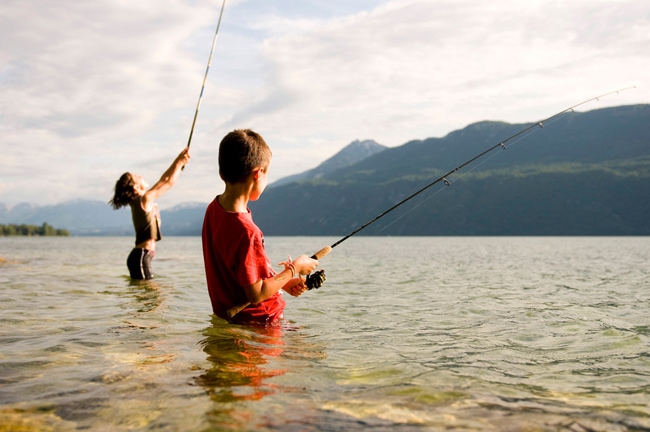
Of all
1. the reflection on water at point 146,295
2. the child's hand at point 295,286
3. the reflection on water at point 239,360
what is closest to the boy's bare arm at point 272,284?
the child's hand at point 295,286

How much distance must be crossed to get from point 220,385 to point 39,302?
7991mm

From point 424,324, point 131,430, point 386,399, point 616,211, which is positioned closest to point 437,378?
point 386,399

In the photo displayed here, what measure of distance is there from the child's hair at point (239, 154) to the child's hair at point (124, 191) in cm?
680

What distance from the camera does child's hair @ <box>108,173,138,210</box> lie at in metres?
11.3

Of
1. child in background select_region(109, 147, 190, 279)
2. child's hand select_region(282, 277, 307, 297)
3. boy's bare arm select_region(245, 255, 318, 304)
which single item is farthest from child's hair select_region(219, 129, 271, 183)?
child in background select_region(109, 147, 190, 279)

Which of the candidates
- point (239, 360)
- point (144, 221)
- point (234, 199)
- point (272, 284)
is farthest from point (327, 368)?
point (144, 221)

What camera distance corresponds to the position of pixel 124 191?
1129cm

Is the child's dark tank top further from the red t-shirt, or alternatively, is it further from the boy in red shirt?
the boy in red shirt

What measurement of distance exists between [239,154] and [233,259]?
101 centimetres

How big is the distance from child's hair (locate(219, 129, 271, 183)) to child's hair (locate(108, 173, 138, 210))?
6797 mm

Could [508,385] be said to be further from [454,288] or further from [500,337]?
[454,288]

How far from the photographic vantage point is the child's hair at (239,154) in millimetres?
5152

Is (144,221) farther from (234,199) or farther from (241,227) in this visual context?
(241,227)

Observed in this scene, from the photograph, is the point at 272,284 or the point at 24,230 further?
the point at 24,230
